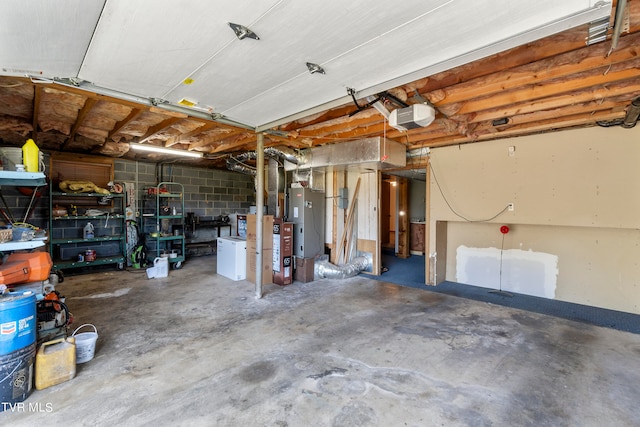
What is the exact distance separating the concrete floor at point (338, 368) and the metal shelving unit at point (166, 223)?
7.91ft

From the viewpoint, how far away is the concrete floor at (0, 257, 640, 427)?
6.32 feet

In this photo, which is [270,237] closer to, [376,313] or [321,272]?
[321,272]

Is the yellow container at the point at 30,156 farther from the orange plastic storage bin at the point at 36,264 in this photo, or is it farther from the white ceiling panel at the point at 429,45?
the white ceiling panel at the point at 429,45

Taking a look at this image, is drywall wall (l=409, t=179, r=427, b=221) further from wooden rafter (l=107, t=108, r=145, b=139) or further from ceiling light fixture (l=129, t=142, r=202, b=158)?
wooden rafter (l=107, t=108, r=145, b=139)

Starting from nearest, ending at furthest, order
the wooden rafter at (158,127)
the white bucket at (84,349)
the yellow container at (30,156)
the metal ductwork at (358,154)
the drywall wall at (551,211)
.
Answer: the yellow container at (30,156), the white bucket at (84,349), the drywall wall at (551,211), the wooden rafter at (158,127), the metal ductwork at (358,154)

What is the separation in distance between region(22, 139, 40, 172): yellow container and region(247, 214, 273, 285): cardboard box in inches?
119

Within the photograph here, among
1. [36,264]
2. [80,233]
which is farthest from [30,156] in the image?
[80,233]

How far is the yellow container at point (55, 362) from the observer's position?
214 centimetres

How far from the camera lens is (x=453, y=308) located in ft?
13.0

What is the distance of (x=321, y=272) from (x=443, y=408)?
3.49m

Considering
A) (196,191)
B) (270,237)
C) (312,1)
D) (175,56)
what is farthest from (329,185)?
(312,1)

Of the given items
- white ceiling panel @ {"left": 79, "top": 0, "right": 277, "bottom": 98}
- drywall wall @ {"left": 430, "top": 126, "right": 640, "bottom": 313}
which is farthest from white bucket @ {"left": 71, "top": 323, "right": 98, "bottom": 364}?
drywall wall @ {"left": 430, "top": 126, "right": 640, "bottom": 313}

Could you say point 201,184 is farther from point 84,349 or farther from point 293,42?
point 293,42

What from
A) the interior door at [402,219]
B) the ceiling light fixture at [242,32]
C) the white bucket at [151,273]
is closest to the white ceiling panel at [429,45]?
the ceiling light fixture at [242,32]
